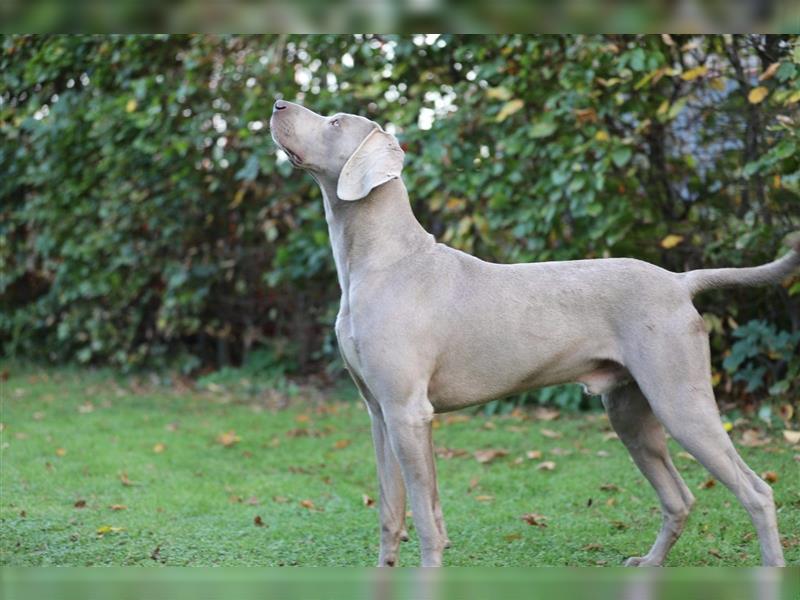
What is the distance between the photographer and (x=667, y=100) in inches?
250

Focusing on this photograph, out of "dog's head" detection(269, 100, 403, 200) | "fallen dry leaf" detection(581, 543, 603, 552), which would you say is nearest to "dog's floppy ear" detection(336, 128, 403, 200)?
"dog's head" detection(269, 100, 403, 200)

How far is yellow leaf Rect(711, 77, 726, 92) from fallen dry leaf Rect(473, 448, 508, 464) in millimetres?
2918

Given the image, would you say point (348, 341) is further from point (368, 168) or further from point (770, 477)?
point (770, 477)

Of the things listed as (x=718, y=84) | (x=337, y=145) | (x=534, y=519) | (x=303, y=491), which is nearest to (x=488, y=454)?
(x=303, y=491)

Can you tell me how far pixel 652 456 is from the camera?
12.3ft

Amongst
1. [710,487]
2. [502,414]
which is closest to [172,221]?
[502,414]

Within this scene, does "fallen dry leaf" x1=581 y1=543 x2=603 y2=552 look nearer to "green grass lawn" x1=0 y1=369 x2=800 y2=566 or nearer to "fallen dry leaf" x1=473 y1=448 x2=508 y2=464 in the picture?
"green grass lawn" x1=0 y1=369 x2=800 y2=566

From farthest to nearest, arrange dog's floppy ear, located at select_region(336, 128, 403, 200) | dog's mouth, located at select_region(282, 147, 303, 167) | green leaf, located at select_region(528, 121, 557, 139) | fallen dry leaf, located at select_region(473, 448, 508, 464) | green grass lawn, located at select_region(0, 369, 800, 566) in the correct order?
green leaf, located at select_region(528, 121, 557, 139)
fallen dry leaf, located at select_region(473, 448, 508, 464)
green grass lawn, located at select_region(0, 369, 800, 566)
dog's mouth, located at select_region(282, 147, 303, 167)
dog's floppy ear, located at select_region(336, 128, 403, 200)

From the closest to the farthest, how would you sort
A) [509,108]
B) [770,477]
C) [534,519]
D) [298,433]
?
1. [534,519]
2. [770,477]
3. [509,108]
4. [298,433]

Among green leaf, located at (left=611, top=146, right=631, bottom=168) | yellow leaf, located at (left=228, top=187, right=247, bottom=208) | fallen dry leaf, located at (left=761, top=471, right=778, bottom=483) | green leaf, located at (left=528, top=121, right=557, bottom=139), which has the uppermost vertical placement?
green leaf, located at (left=528, top=121, right=557, bottom=139)

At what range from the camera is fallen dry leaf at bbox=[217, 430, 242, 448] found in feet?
22.0

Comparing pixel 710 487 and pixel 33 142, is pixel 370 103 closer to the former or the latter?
pixel 33 142

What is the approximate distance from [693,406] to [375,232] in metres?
1.29

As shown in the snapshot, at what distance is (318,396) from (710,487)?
4454mm
